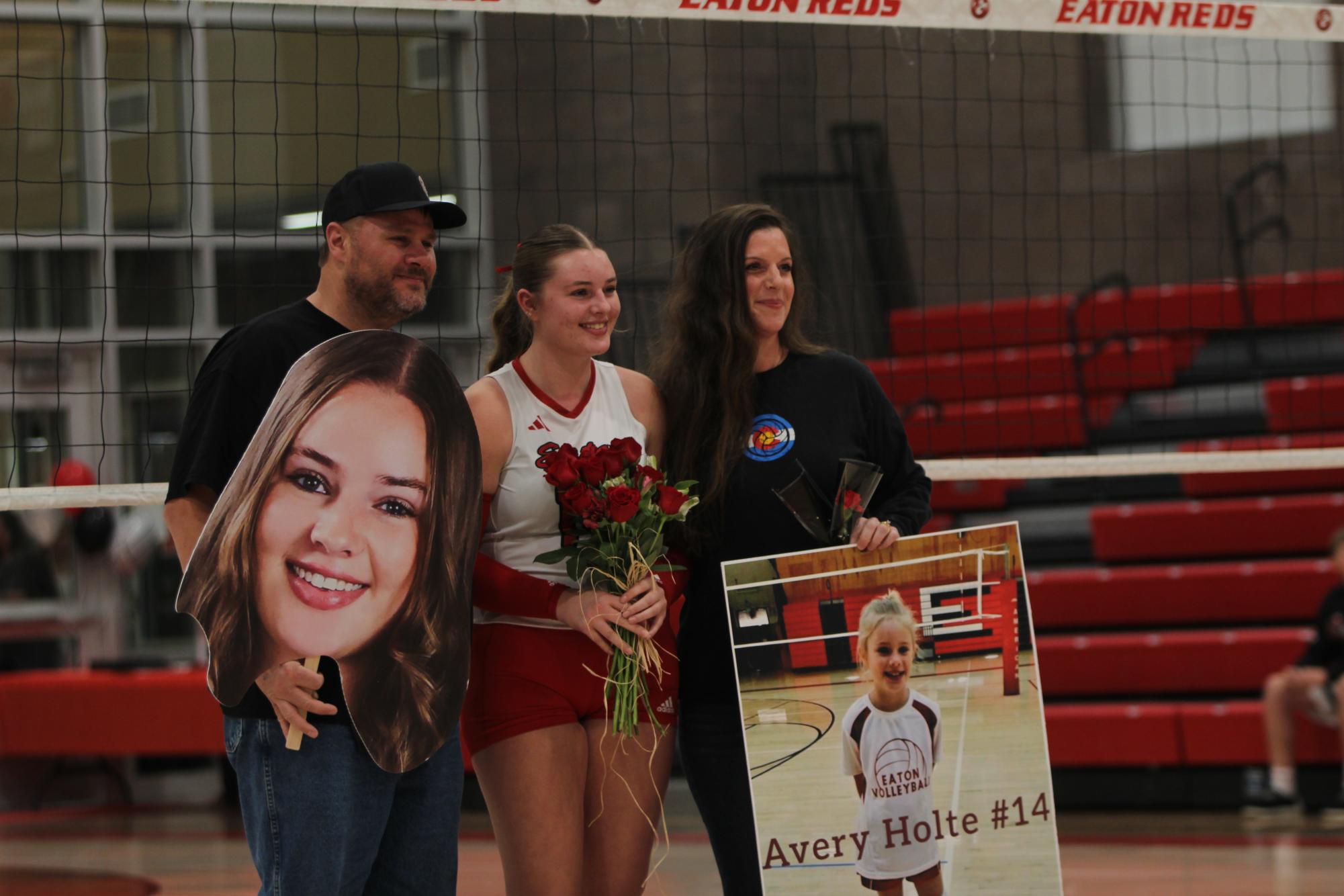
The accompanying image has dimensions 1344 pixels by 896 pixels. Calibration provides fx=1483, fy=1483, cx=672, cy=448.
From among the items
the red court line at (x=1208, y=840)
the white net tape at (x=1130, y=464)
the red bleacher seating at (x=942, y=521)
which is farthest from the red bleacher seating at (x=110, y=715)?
the red court line at (x=1208, y=840)

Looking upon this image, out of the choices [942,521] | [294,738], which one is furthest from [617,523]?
[942,521]

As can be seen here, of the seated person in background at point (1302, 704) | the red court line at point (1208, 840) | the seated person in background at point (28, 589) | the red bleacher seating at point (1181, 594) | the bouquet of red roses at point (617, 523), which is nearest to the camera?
the bouquet of red roses at point (617, 523)

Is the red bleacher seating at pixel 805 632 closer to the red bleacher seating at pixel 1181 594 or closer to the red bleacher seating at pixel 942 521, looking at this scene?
the red bleacher seating at pixel 1181 594

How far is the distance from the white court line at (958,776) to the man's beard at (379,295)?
127 cm

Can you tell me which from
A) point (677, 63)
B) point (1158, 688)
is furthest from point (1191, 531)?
point (677, 63)

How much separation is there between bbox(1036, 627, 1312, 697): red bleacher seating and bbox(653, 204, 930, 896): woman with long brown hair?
469cm

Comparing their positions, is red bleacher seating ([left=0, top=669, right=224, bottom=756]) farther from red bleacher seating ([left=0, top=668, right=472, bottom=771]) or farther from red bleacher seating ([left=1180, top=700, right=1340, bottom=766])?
red bleacher seating ([left=1180, top=700, right=1340, bottom=766])

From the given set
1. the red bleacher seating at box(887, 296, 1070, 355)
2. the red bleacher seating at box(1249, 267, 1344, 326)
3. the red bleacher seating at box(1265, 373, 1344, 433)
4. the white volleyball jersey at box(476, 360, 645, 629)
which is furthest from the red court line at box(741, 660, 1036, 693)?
the red bleacher seating at box(1249, 267, 1344, 326)

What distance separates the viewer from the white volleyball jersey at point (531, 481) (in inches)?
106

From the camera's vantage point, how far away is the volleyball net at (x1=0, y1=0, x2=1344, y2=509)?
29.1 ft

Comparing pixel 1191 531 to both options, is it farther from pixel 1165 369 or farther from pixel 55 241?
pixel 55 241

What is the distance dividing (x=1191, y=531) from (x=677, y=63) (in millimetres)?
4776

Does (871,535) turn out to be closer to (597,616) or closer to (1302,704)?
(597,616)

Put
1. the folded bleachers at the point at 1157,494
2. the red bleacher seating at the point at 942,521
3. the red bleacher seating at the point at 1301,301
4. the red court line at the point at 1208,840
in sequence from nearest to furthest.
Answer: the red court line at the point at 1208,840 < the folded bleachers at the point at 1157,494 < the red bleacher seating at the point at 942,521 < the red bleacher seating at the point at 1301,301
